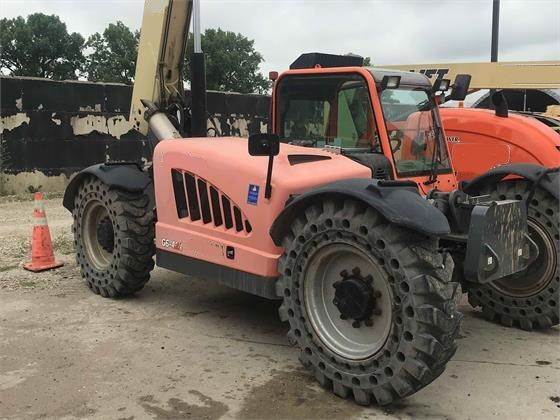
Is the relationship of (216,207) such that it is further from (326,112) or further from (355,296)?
(355,296)

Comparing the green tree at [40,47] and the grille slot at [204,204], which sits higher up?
the green tree at [40,47]

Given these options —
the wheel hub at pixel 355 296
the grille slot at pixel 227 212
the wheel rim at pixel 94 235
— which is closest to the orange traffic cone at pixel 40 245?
the wheel rim at pixel 94 235

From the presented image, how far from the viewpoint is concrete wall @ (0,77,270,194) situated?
10859 millimetres

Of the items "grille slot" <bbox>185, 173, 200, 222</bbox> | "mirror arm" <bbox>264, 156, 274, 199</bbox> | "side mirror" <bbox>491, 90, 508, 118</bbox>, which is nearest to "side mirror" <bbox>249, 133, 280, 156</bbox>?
"mirror arm" <bbox>264, 156, 274, 199</bbox>

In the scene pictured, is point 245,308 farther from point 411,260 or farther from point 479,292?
point 411,260

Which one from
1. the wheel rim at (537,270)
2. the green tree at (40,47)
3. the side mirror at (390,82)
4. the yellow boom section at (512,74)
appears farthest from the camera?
the green tree at (40,47)

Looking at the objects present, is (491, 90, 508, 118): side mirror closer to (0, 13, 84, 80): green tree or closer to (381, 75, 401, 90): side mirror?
(381, 75, 401, 90): side mirror

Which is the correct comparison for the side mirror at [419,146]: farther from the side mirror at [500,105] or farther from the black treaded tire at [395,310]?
the side mirror at [500,105]

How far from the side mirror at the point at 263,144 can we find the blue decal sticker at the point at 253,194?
38cm

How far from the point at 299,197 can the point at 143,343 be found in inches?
68.8

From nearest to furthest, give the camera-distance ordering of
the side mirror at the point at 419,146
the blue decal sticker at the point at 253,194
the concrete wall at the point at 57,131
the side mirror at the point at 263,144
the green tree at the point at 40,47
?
the side mirror at the point at 263,144
the blue decal sticker at the point at 253,194
the side mirror at the point at 419,146
the concrete wall at the point at 57,131
the green tree at the point at 40,47

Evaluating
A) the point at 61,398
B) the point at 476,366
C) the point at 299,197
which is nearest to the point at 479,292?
the point at 476,366

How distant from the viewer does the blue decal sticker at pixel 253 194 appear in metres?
4.00

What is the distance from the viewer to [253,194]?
4027 millimetres
